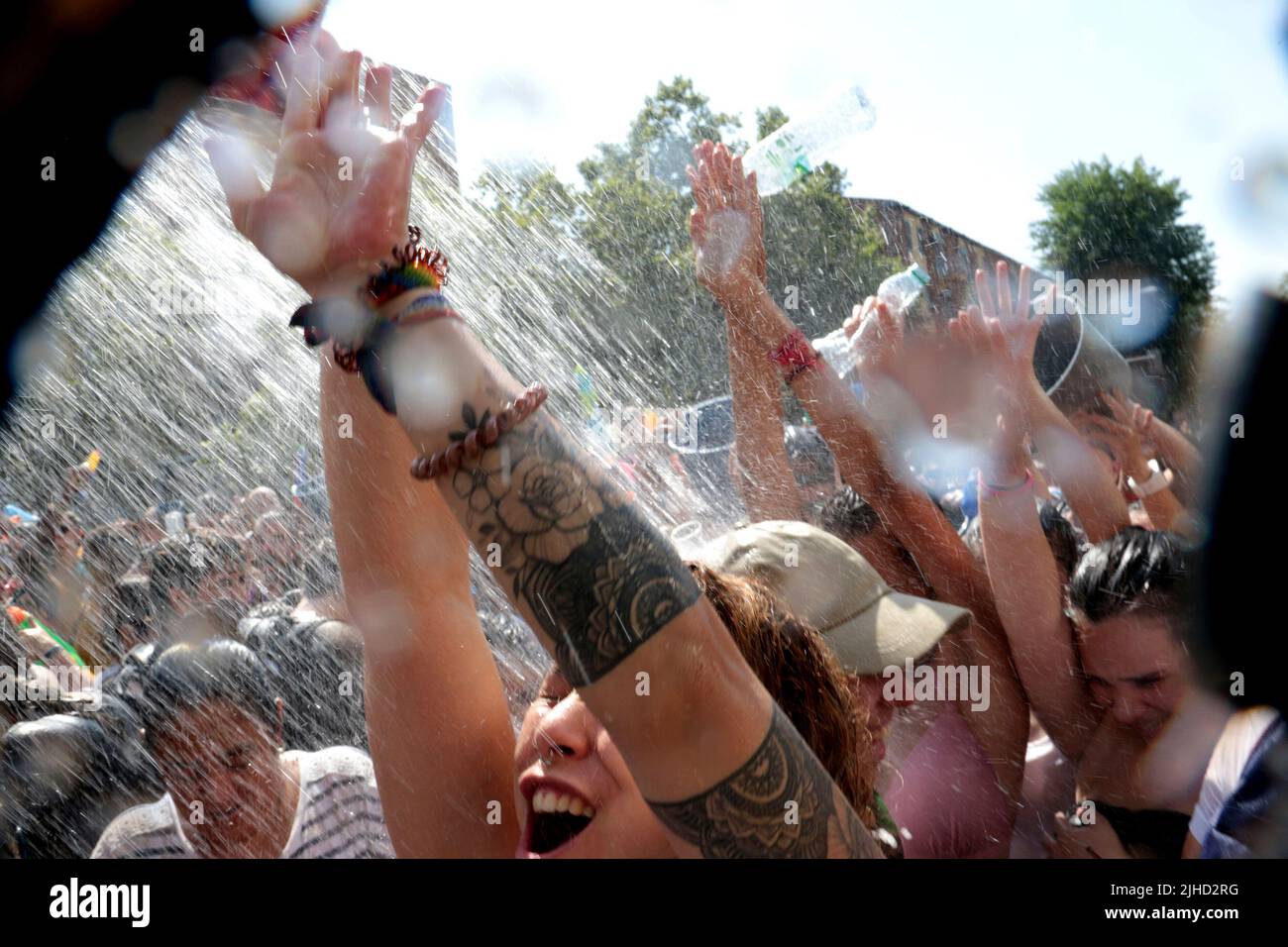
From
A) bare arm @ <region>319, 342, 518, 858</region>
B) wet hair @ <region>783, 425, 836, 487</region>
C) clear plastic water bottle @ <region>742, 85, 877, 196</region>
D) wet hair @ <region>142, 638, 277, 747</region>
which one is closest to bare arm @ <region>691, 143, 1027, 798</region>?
wet hair @ <region>783, 425, 836, 487</region>

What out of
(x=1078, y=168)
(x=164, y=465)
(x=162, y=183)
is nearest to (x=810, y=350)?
(x=162, y=183)

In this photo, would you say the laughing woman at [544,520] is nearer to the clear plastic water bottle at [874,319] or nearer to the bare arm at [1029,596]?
the bare arm at [1029,596]

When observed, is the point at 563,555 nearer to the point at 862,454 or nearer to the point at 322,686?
the point at 862,454

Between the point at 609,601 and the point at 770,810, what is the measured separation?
0.76ft

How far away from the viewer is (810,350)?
2326mm

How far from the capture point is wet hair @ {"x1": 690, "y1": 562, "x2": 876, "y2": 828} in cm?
119

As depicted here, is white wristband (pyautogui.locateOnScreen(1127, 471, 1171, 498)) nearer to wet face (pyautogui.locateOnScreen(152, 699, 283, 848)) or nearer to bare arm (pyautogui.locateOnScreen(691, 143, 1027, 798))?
bare arm (pyautogui.locateOnScreen(691, 143, 1027, 798))

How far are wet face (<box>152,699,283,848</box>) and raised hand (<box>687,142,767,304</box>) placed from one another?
58.8 inches

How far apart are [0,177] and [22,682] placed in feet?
5.91

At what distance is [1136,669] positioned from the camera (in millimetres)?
1896

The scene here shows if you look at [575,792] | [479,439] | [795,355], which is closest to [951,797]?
[795,355]

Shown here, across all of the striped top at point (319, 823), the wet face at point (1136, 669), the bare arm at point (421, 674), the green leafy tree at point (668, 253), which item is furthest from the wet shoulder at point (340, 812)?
the green leafy tree at point (668, 253)
